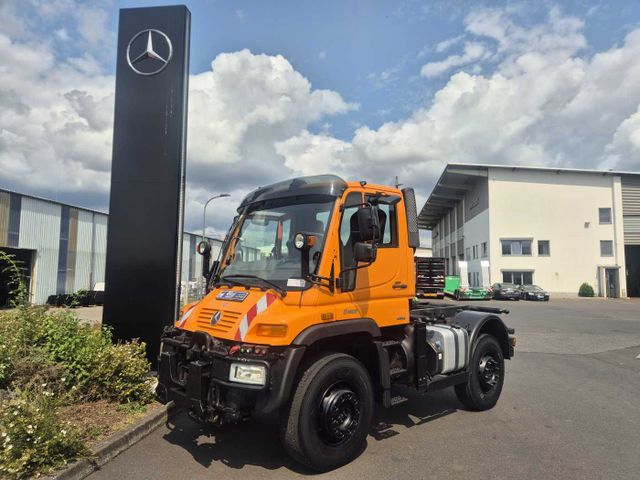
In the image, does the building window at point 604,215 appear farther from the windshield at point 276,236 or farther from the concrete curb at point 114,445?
the concrete curb at point 114,445

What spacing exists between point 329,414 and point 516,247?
44.1m

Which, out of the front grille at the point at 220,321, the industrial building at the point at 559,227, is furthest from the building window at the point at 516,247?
the front grille at the point at 220,321

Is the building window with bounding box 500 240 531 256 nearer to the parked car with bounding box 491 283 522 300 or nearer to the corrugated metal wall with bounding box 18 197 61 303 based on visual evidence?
the parked car with bounding box 491 283 522 300

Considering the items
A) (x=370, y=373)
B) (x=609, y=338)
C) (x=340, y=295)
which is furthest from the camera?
(x=609, y=338)

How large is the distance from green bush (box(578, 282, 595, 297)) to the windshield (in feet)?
146

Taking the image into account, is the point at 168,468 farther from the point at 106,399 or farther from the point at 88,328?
the point at 88,328

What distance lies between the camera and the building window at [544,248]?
43.5 metres

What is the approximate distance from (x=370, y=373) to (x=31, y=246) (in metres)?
28.1

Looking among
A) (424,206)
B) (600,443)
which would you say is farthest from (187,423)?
(424,206)

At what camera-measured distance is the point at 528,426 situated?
557cm

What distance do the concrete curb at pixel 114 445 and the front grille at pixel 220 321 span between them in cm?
141

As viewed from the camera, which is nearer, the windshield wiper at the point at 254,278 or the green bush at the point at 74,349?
the windshield wiper at the point at 254,278

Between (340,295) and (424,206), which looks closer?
(340,295)

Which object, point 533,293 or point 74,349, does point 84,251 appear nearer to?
point 74,349
